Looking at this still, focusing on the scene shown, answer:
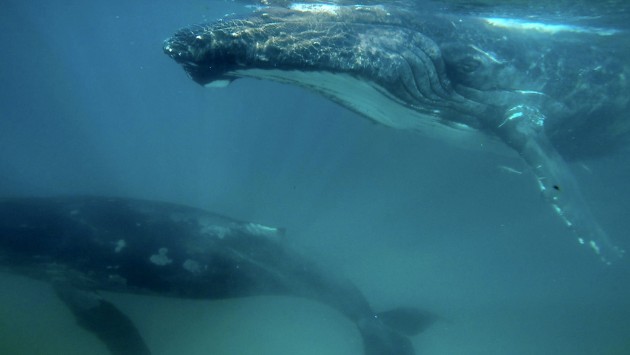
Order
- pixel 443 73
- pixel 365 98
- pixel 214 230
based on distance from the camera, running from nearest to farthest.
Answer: pixel 365 98 → pixel 443 73 → pixel 214 230

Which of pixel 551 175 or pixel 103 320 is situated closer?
pixel 551 175

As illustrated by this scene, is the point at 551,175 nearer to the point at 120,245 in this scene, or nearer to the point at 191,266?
the point at 191,266

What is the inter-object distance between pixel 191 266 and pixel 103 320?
2.73m

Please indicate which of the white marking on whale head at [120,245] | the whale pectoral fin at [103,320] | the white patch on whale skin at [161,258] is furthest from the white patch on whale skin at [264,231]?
the whale pectoral fin at [103,320]

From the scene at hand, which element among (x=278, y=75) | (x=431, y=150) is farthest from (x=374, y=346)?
(x=431, y=150)

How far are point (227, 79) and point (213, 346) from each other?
436 inches

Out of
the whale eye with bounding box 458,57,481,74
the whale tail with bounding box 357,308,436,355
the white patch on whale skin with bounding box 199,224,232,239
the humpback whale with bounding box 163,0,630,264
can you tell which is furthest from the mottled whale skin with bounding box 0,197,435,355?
the whale eye with bounding box 458,57,481,74

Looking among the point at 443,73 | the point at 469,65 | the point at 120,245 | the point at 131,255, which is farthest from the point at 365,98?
the point at 120,245

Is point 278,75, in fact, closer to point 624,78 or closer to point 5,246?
point 5,246

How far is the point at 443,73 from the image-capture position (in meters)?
7.35

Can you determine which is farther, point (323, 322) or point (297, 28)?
point (323, 322)

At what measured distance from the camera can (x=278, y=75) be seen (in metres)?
5.72

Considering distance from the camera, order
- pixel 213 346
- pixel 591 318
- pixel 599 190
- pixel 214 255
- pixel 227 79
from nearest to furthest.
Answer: pixel 227 79, pixel 214 255, pixel 213 346, pixel 591 318, pixel 599 190

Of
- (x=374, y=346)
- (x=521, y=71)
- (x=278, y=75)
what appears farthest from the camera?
(x=374, y=346)
